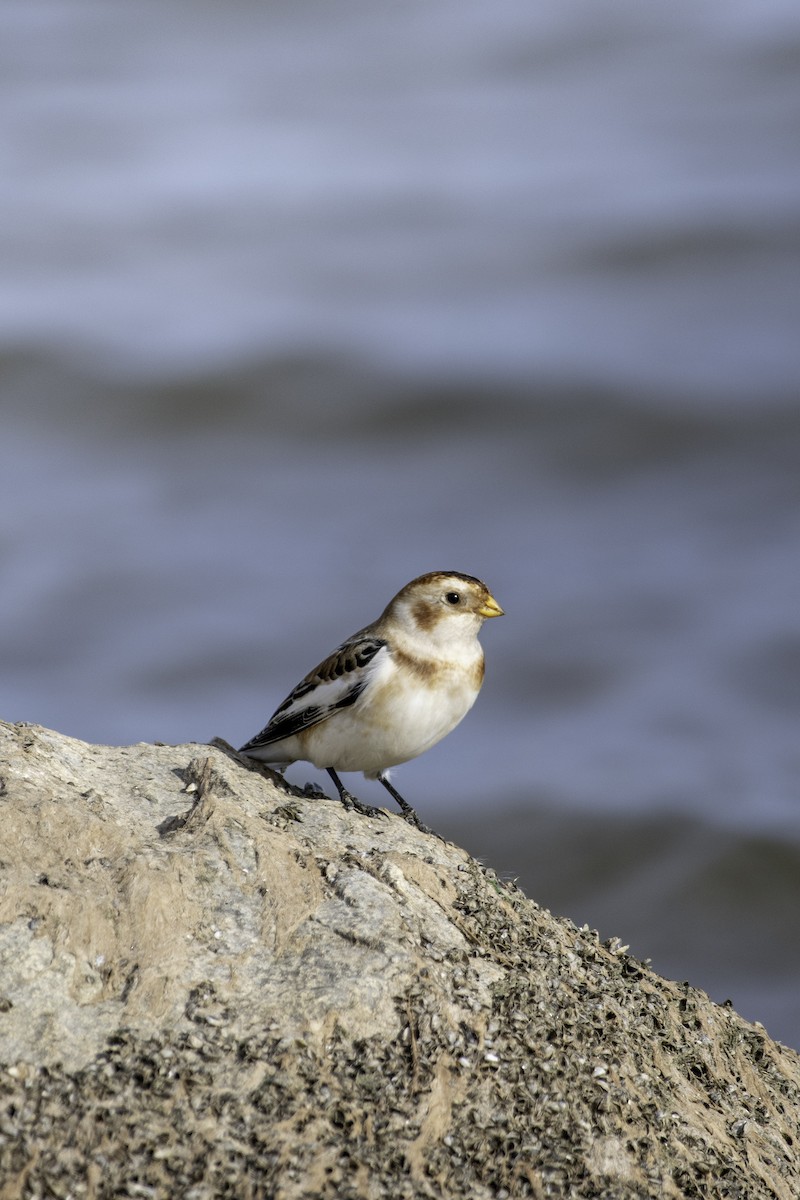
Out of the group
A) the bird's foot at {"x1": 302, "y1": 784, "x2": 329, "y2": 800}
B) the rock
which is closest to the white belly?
the bird's foot at {"x1": 302, "y1": 784, "x2": 329, "y2": 800}

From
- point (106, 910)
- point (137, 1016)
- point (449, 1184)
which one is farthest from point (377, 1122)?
point (106, 910)

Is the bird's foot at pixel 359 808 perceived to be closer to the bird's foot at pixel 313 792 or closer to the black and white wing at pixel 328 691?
the bird's foot at pixel 313 792

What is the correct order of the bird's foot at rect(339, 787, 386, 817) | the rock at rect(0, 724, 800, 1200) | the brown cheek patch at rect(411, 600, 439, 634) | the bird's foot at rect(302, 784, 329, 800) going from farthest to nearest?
1. the brown cheek patch at rect(411, 600, 439, 634)
2. the bird's foot at rect(302, 784, 329, 800)
3. the bird's foot at rect(339, 787, 386, 817)
4. the rock at rect(0, 724, 800, 1200)

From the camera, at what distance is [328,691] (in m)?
8.09

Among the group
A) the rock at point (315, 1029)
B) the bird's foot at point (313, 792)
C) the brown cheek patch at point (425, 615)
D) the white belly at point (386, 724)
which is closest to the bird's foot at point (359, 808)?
the bird's foot at point (313, 792)

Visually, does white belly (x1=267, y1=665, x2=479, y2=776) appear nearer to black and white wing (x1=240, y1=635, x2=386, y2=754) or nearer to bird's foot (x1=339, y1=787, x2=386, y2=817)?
black and white wing (x1=240, y1=635, x2=386, y2=754)

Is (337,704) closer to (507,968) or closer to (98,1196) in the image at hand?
(507,968)

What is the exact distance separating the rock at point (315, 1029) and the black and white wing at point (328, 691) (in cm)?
169

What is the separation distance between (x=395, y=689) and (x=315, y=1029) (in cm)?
312

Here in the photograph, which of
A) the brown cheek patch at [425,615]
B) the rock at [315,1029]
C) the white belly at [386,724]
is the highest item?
the brown cheek patch at [425,615]

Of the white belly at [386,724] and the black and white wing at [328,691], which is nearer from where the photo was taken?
the white belly at [386,724]

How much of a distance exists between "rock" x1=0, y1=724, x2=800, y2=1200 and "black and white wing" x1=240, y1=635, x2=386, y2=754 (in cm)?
169

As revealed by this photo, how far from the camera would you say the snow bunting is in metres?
7.89

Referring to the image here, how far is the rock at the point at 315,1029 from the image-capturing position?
4469 millimetres
